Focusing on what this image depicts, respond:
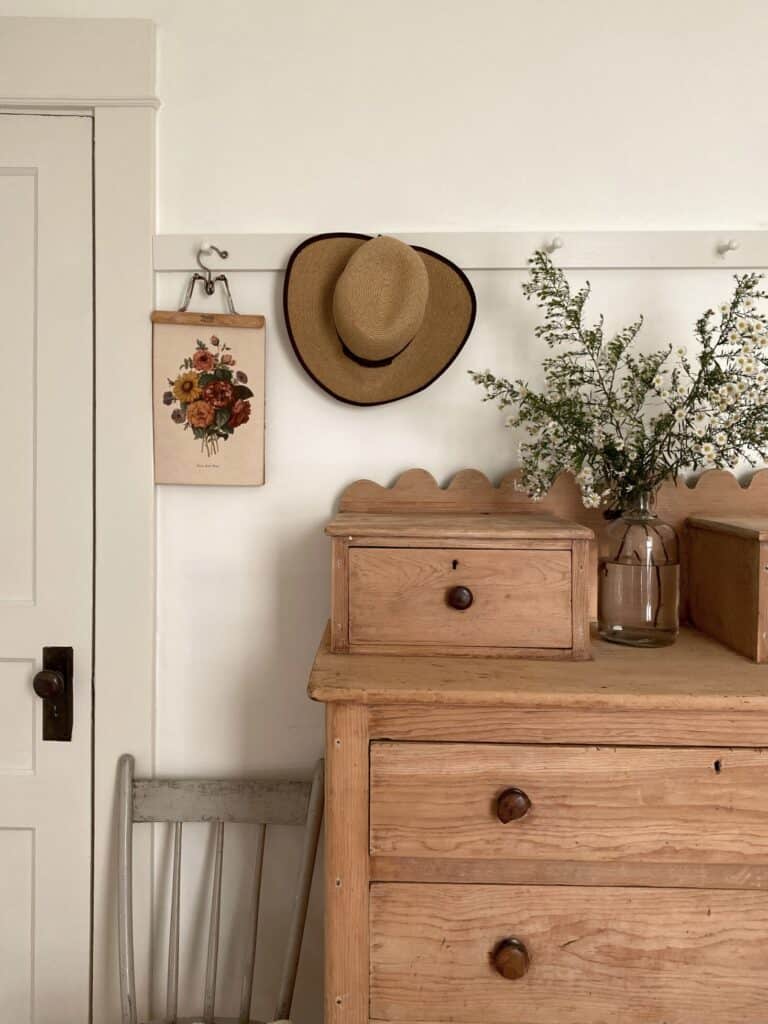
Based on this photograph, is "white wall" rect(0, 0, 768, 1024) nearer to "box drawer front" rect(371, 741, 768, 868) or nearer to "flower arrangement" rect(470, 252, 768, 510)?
"flower arrangement" rect(470, 252, 768, 510)

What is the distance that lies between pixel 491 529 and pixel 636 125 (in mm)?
998

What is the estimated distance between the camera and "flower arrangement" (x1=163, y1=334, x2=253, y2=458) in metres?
1.70

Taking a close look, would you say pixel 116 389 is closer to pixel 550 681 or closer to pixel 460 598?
pixel 460 598

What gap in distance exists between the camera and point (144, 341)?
5.57 ft

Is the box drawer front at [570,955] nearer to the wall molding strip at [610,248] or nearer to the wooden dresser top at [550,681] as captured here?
the wooden dresser top at [550,681]

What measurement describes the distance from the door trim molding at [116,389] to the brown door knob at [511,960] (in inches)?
34.0

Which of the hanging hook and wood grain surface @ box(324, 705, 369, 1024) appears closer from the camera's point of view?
wood grain surface @ box(324, 705, 369, 1024)

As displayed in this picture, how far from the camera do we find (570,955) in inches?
46.9

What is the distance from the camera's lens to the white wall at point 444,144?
168 centimetres

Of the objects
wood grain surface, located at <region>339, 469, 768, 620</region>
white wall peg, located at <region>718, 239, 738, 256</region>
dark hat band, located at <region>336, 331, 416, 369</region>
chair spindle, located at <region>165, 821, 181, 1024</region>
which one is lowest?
chair spindle, located at <region>165, 821, 181, 1024</region>

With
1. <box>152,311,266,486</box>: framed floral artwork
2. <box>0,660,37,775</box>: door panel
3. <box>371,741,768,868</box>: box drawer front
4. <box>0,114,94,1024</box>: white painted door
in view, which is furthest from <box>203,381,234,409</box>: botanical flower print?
<box>371,741,768,868</box>: box drawer front

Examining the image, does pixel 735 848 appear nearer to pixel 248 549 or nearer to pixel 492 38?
pixel 248 549

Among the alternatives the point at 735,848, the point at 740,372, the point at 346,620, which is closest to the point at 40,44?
the point at 346,620

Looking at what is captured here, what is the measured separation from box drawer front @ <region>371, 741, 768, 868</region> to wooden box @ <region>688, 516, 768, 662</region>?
0.25 m
